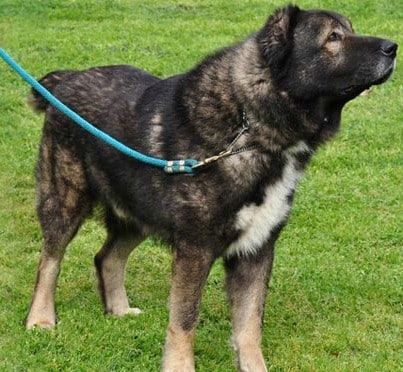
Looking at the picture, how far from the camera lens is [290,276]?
24.2 ft

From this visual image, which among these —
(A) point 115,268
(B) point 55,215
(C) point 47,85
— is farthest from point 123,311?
(C) point 47,85

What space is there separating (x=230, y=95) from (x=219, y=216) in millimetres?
718

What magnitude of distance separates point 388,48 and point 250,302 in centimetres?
181

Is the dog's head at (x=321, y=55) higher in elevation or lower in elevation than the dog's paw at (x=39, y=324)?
higher

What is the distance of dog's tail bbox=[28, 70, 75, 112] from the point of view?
22.1ft

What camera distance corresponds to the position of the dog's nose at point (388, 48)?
205 inches

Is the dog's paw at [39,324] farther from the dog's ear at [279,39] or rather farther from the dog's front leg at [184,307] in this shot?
the dog's ear at [279,39]

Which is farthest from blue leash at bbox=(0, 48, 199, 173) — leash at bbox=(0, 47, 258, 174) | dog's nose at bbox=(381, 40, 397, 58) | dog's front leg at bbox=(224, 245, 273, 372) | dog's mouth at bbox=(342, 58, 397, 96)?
dog's nose at bbox=(381, 40, 397, 58)

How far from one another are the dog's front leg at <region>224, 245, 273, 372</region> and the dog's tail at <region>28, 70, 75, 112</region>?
1.84 metres

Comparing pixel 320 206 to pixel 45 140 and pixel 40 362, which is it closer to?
pixel 45 140

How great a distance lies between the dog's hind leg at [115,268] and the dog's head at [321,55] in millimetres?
1995

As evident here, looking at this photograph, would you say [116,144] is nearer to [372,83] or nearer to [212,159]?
[212,159]

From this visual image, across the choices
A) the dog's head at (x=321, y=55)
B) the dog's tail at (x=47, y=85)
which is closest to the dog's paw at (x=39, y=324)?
the dog's tail at (x=47, y=85)

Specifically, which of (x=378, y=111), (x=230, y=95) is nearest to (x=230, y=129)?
(x=230, y=95)
